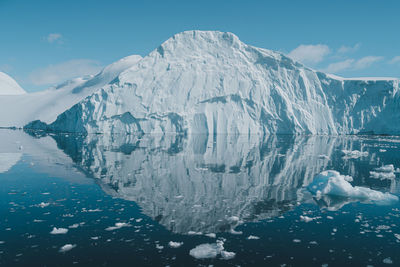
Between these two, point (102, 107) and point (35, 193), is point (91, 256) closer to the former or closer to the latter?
point (35, 193)

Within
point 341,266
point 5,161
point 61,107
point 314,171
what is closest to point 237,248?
point 341,266

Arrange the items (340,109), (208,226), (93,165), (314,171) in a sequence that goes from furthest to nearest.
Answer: (340,109) → (93,165) → (314,171) → (208,226)

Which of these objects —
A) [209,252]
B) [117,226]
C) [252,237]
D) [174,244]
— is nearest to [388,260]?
[252,237]

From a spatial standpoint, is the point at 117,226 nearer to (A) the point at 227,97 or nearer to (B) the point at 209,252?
(B) the point at 209,252

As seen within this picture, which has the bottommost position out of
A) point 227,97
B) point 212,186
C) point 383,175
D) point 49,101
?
point 212,186

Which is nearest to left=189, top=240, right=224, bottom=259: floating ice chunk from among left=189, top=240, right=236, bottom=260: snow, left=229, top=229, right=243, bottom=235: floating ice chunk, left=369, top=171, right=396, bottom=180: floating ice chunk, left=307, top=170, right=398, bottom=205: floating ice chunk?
left=189, top=240, right=236, bottom=260: snow
